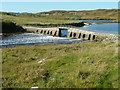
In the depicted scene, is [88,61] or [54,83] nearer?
[54,83]

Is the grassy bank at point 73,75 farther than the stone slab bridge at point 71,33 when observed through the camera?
No

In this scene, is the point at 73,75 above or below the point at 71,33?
below

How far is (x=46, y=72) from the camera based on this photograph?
61.4ft

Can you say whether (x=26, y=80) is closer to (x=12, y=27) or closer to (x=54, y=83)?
(x=54, y=83)

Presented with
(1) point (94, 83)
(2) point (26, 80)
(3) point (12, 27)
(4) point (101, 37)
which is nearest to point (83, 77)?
(1) point (94, 83)

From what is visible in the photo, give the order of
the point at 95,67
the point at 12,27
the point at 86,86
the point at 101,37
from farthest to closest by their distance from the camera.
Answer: the point at 12,27
the point at 101,37
the point at 95,67
the point at 86,86

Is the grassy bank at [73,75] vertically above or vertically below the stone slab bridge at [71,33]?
below

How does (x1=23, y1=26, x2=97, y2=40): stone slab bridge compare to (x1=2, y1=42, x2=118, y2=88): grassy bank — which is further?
(x1=23, y1=26, x2=97, y2=40): stone slab bridge

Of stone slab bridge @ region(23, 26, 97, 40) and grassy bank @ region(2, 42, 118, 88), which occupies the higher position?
stone slab bridge @ region(23, 26, 97, 40)

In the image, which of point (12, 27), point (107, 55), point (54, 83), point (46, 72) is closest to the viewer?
point (54, 83)

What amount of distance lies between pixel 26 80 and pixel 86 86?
6093 mm

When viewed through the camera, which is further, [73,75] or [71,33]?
[71,33]

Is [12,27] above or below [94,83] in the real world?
above

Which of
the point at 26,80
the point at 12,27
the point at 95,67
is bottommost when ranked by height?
the point at 26,80
